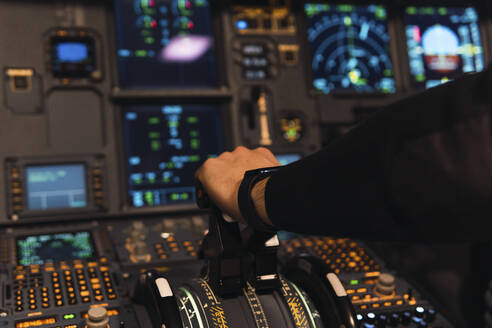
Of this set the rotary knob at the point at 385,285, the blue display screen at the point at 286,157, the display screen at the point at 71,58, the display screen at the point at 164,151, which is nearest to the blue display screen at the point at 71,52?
the display screen at the point at 71,58

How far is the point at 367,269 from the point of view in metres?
1.78

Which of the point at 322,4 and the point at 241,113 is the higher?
the point at 322,4

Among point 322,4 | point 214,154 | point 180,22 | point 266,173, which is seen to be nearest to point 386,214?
point 266,173

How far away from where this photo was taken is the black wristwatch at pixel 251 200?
35.4 inches

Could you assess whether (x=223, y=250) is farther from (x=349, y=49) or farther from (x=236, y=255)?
(x=349, y=49)

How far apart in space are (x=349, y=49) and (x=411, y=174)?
223 centimetres

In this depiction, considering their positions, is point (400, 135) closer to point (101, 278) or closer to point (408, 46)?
point (101, 278)

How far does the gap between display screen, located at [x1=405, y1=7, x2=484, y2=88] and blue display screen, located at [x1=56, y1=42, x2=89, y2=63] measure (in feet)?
5.67

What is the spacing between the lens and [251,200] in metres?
0.91

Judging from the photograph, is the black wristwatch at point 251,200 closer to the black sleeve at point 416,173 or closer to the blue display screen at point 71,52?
the black sleeve at point 416,173

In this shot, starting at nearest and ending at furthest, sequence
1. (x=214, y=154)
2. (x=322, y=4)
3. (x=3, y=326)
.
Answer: (x=3, y=326)
(x=214, y=154)
(x=322, y=4)

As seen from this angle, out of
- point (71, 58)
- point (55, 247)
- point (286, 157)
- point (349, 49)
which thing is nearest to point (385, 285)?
point (286, 157)

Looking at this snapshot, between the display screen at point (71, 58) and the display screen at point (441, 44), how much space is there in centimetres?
171

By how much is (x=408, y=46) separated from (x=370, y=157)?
235cm
